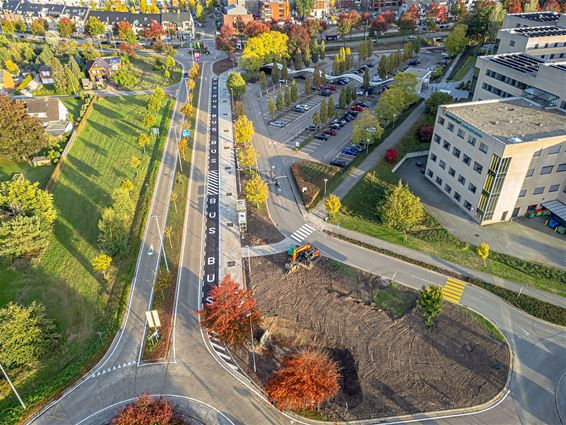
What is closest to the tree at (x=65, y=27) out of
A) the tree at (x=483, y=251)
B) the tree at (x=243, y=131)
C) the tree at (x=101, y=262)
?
the tree at (x=243, y=131)

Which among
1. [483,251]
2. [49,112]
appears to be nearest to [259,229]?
[483,251]

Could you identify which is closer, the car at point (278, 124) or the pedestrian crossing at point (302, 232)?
the pedestrian crossing at point (302, 232)

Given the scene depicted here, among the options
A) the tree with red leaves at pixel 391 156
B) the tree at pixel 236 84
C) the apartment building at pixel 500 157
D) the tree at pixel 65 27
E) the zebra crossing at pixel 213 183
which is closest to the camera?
the apartment building at pixel 500 157

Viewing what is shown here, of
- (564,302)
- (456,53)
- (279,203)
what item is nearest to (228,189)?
(279,203)

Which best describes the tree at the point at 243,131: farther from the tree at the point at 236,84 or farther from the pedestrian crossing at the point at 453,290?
the pedestrian crossing at the point at 453,290

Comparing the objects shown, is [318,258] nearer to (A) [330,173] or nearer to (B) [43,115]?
(A) [330,173]

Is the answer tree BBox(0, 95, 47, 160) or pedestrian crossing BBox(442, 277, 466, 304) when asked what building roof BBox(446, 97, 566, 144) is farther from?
tree BBox(0, 95, 47, 160)

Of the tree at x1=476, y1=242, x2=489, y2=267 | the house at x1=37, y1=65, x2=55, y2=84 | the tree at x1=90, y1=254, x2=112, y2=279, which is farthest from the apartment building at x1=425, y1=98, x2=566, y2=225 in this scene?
the house at x1=37, y1=65, x2=55, y2=84

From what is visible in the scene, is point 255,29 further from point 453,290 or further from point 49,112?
point 453,290
